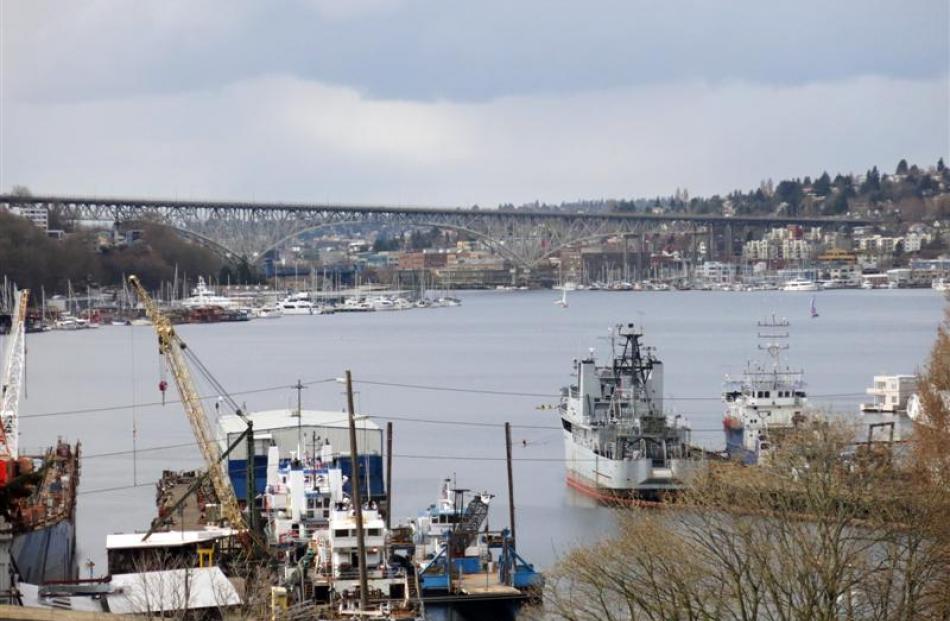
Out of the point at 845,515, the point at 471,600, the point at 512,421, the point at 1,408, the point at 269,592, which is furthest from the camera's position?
the point at 512,421

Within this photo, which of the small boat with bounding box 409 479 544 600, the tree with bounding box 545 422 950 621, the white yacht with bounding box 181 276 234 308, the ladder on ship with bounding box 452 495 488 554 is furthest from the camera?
the white yacht with bounding box 181 276 234 308

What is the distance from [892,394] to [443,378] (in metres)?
20.5

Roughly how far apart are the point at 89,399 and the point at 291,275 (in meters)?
111

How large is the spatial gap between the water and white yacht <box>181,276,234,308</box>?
4413mm

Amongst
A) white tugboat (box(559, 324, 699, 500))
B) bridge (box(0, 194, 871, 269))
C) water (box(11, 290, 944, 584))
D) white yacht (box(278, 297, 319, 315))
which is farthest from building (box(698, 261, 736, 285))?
white tugboat (box(559, 324, 699, 500))

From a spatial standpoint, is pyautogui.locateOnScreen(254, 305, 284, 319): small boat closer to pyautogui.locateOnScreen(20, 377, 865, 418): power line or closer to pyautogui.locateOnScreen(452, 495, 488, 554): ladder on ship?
pyautogui.locateOnScreen(20, 377, 865, 418): power line

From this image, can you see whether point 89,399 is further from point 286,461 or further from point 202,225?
point 202,225

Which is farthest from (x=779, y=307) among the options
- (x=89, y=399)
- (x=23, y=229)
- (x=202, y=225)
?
(x=89, y=399)

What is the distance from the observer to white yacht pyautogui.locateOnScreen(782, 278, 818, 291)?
586 feet

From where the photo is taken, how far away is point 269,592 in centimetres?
2025

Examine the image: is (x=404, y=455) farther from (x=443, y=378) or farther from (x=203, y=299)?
(x=203, y=299)

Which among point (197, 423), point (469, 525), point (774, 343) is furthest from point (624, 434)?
point (774, 343)

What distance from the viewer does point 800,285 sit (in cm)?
17862

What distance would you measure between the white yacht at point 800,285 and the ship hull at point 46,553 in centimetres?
15550
